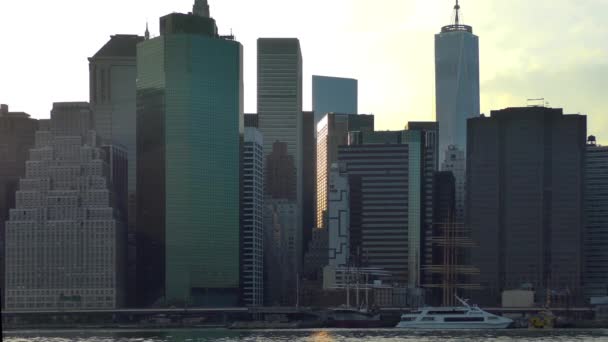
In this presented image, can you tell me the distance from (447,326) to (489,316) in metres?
11.8

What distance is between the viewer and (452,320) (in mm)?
188750

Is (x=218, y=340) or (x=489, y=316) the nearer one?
(x=218, y=340)

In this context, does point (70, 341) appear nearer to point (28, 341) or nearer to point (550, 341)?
point (28, 341)

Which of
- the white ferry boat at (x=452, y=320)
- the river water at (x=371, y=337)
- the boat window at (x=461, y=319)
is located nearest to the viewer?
the river water at (x=371, y=337)

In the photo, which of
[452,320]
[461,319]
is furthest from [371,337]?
[461,319]

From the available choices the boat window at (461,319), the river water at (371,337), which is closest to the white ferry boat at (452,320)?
the boat window at (461,319)

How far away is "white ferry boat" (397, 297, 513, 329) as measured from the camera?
188m

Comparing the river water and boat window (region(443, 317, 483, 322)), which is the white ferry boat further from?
the river water

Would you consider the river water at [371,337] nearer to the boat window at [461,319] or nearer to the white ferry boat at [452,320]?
the white ferry boat at [452,320]

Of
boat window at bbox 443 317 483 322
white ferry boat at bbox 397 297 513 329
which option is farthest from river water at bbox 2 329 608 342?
boat window at bbox 443 317 483 322

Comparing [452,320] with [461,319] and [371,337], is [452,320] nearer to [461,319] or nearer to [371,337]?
[461,319]

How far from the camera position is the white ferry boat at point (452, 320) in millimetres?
188250

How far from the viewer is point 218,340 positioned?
15388 centimetres

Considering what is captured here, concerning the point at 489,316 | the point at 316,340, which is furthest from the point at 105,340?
the point at 489,316
